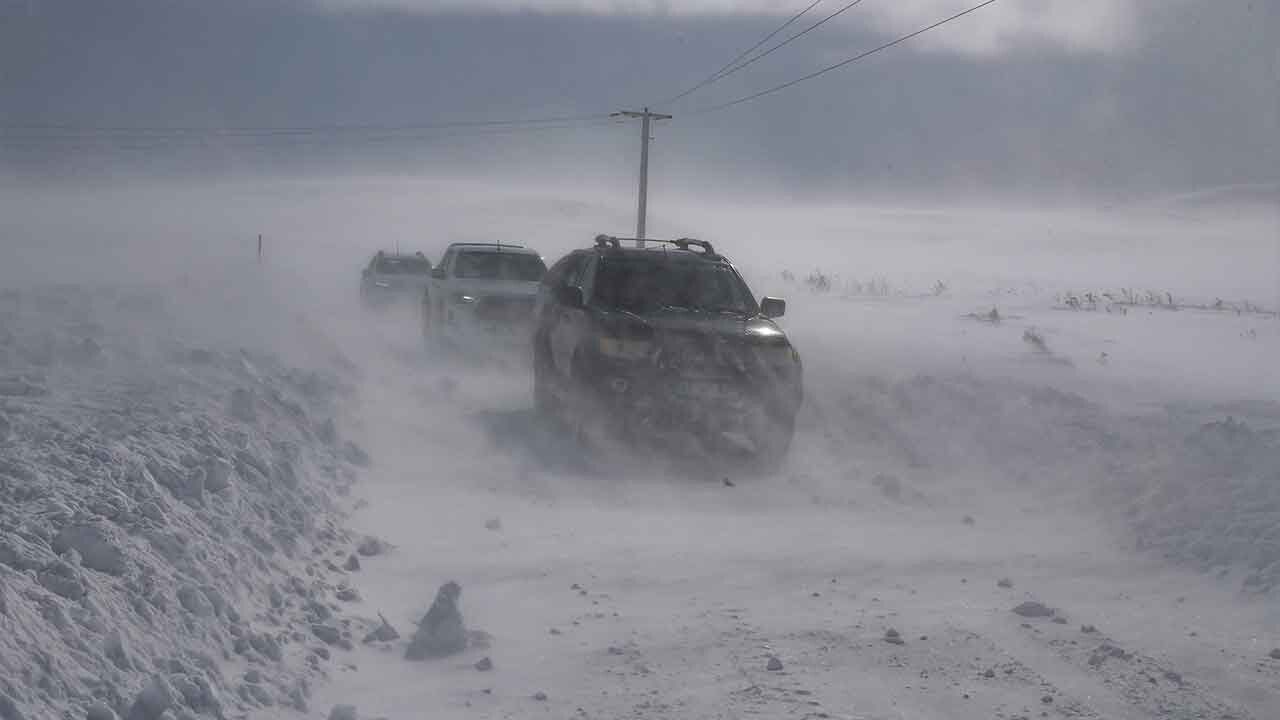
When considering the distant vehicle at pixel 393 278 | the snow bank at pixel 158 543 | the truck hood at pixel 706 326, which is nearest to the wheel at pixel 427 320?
the distant vehicle at pixel 393 278

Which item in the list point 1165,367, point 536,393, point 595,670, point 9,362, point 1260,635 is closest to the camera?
point 595,670

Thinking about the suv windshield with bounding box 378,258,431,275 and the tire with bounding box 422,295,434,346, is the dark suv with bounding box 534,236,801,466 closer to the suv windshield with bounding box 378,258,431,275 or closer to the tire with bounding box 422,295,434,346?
the tire with bounding box 422,295,434,346

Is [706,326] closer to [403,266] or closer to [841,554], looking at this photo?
[841,554]

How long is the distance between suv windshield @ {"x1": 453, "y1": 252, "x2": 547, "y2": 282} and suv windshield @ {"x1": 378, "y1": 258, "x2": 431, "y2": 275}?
806cm

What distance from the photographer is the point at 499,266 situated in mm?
16672

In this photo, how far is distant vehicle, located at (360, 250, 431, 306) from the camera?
23.5m

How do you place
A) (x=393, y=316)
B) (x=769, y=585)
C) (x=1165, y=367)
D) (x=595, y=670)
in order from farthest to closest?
(x=393, y=316) < (x=1165, y=367) < (x=769, y=585) < (x=595, y=670)

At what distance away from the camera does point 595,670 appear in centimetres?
480

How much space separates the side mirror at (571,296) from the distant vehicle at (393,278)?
12.5 meters

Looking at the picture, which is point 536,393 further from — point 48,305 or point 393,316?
point 393,316

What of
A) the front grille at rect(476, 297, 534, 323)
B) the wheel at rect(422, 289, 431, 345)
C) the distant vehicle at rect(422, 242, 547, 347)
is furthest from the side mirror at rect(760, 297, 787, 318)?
the wheel at rect(422, 289, 431, 345)

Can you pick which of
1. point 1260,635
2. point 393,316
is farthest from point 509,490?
point 393,316

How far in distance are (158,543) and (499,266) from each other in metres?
12.2

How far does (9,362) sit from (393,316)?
14769 millimetres
